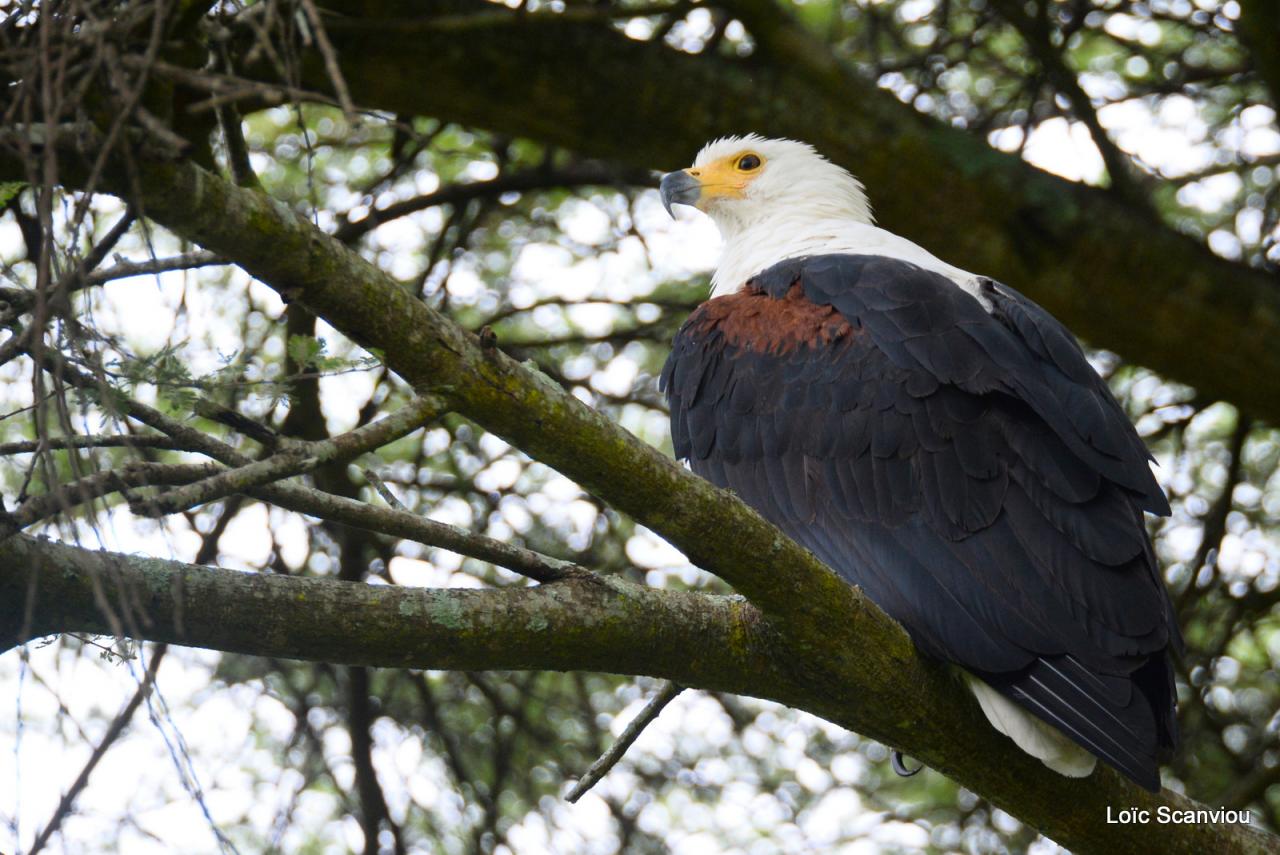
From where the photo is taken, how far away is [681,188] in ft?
20.6

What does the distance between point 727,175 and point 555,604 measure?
3.47 metres

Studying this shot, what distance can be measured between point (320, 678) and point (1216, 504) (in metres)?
4.43

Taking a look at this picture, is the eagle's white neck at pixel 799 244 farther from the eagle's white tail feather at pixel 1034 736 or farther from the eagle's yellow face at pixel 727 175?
the eagle's white tail feather at pixel 1034 736

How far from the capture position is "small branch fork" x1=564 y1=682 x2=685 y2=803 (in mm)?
3807

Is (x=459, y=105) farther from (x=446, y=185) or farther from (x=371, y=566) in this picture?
(x=371, y=566)

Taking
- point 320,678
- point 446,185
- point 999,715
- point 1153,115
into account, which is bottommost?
point 999,715

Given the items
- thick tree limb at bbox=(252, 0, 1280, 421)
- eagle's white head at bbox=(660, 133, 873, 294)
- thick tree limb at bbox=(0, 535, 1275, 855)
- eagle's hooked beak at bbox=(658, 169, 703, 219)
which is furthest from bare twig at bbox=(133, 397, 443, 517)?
thick tree limb at bbox=(252, 0, 1280, 421)

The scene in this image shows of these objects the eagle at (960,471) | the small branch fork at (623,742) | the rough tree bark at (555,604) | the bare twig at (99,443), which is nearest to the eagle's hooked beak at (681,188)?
the eagle at (960,471)

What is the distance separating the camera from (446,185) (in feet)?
24.1

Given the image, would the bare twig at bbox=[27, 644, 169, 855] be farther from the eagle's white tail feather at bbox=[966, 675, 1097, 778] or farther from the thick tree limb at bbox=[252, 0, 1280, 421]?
the thick tree limb at bbox=[252, 0, 1280, 421]

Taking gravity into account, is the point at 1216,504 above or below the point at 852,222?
below

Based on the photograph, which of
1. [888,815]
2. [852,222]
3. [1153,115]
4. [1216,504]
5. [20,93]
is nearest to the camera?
[20,93]

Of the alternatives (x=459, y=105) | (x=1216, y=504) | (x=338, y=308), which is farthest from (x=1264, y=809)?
(x=338, y=308)

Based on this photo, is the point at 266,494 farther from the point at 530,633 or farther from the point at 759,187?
the point at 759,187
